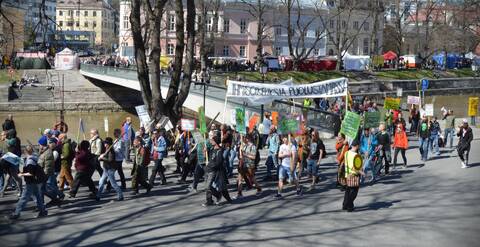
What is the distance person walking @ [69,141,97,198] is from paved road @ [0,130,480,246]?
37 cm

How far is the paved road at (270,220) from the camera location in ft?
36.2

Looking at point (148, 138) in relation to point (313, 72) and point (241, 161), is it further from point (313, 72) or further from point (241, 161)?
point (313, 72)

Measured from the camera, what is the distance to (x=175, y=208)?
13.6 metres

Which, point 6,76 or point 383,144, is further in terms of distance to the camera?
point 6,76

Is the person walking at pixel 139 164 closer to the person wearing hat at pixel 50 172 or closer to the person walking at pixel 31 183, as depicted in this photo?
the person wearing hat at pixel 50 172

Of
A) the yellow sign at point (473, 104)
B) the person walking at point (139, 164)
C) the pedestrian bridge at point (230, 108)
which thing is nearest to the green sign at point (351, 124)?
the person walking at point (139, 164)

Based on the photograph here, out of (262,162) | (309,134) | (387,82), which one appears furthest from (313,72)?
(309,134)

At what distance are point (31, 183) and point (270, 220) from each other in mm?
4568

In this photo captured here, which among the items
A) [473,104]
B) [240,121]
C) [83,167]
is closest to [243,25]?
[473,104]

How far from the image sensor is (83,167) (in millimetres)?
14352

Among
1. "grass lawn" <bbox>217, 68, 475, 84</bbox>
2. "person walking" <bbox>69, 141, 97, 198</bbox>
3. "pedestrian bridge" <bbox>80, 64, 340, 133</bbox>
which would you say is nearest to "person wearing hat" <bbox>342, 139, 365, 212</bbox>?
"person walking" <bbox>69, 141, 97, 198</bbox>

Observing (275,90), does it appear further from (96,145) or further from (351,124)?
(96,145)

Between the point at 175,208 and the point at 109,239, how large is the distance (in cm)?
270

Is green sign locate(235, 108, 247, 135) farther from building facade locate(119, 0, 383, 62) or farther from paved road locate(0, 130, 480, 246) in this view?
building facade locate(119, 0, 383, 62)
